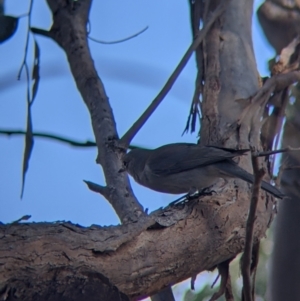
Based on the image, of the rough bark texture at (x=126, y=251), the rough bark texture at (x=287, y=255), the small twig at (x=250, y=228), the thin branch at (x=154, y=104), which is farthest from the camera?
the thin branch at (x=154, y=104)

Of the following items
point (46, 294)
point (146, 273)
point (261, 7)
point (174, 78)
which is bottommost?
point (46, 294)

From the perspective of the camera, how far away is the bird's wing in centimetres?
409

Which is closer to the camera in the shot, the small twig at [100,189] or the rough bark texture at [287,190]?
the rough bark texture at [287,190]

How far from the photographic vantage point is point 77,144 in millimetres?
4125

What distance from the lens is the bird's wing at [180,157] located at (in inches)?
161

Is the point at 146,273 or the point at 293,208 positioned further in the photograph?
the point at 293,208

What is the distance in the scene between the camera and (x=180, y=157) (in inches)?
178

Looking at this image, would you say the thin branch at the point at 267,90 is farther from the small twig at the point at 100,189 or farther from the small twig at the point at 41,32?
the small twig at the point at 41,32

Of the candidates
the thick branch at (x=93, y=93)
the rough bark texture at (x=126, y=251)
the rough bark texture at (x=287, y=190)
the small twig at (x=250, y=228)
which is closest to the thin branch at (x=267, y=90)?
the rough bark texture at (x=287, y=190)

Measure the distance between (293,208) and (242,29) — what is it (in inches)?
71.8

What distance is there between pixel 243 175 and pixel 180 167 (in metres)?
0.78

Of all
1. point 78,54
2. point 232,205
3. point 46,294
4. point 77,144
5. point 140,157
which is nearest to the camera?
point 46,294

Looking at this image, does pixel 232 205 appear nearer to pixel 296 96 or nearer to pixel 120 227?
pixel 120 227

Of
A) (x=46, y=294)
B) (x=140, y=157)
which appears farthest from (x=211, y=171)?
(x=46, y=294)
